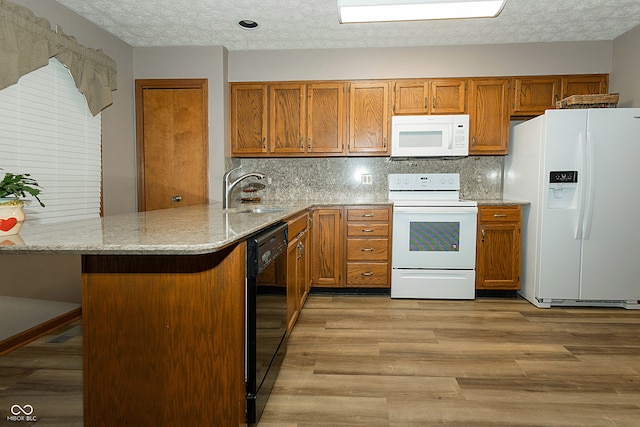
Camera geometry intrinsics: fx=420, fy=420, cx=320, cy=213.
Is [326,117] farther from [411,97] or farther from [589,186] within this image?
[589,186]

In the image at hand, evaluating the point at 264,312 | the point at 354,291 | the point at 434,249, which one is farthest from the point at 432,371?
the point at 354,291

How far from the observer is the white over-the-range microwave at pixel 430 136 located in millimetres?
4000

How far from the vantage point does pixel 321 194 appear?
4.63 metres

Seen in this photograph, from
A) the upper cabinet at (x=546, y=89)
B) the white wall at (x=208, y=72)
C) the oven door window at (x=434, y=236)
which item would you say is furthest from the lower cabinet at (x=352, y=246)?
the upper cabinet at (x=546, y=89)

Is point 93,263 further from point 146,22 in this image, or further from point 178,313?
point 146,22

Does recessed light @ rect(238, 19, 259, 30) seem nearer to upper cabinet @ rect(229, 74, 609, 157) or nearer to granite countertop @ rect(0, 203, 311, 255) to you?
upper cabinet @ rect(229, 74, 609, 157)

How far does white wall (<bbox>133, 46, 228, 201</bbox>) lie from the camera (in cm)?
419

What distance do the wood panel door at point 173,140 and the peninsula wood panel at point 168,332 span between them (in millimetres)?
2846

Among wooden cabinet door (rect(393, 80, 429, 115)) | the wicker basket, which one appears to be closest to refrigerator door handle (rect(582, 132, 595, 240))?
the wicker basket

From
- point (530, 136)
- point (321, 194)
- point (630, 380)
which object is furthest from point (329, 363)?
point (530, 136)

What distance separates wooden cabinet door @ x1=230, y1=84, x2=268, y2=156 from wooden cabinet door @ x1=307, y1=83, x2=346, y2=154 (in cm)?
48

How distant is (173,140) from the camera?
4254 mm

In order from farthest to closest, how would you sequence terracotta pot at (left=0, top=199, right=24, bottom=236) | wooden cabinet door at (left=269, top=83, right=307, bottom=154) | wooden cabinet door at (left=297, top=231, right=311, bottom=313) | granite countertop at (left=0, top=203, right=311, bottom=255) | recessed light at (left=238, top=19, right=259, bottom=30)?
wooden cabinet door at (left=269, top=83, right=307, bottom=154)
recessed light at (left=238, top=19, right=259, bottom=30)
wooden cabinet door at (left=297, top=231, right=311, bottom=313)
terracotta pot at (left=0, top=199, right=24, bottom=236)
granite countertop at (left=0, top=203, right=311, bottom=255)

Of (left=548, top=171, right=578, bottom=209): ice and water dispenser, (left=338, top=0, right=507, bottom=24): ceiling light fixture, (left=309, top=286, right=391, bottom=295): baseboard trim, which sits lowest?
(left=309, top=286, right=391, bottom=295): baseboard trim
